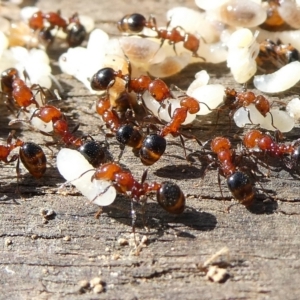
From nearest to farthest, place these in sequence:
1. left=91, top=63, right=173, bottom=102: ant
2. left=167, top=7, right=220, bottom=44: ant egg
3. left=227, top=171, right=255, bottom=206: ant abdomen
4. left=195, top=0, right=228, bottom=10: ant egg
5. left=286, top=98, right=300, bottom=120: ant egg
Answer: left=227, top=171, right=255, bottom=206: ant abdomen
left=286, top=98, right=300, bottom=120: ant egg
left=91, top=63, right=173, bottom=102: ant
left=195, top=0, right=228, bottom=10: ant egg
left=167, top=7, right=220, bottom=44: ant egg

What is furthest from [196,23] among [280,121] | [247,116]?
[280,121]

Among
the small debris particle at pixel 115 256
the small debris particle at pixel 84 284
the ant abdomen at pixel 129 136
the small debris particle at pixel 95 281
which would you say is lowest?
the small debris particle at pixel 84 284

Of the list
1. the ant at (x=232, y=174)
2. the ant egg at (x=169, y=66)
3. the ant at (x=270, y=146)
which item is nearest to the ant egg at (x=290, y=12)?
the ant egg at (x=169, y=66)

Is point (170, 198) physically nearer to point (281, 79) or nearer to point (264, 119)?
point (264, 119)

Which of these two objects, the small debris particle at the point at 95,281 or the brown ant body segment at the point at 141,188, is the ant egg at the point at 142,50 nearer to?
the brown ant body segment at the point at 141,188

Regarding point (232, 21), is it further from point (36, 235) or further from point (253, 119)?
point (36, 235)

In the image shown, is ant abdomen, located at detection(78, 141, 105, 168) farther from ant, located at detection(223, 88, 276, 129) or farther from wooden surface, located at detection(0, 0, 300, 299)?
ant, located at detection(223, 88, 276, 129)

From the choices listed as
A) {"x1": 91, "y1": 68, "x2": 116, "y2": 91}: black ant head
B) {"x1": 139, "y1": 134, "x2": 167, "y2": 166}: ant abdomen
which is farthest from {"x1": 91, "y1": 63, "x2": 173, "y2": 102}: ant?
{"x1": 139, "y1": 134, "x2": 167, "y2": 166}: ant abdomen

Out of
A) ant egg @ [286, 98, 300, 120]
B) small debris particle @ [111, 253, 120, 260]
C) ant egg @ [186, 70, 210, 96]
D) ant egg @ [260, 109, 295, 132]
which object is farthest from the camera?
ant egg @ [186, 70, 210, 96]
